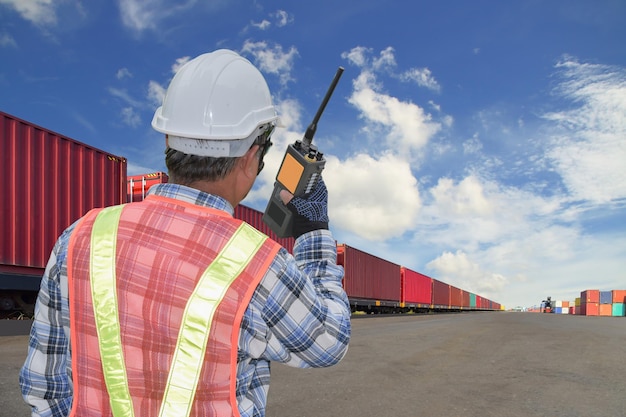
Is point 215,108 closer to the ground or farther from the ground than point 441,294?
farther from the ground

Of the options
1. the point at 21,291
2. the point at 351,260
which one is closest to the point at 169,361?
the point at 21,291

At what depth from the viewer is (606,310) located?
57000mm

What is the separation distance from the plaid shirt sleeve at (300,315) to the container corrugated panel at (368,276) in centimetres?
2200

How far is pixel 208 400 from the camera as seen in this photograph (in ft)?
3.38

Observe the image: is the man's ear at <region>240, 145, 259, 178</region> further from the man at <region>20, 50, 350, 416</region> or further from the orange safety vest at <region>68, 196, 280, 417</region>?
the orange safety vest at <region>68, 196, 280, 417</region>

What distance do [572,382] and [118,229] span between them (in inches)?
275

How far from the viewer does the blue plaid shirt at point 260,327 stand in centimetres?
108

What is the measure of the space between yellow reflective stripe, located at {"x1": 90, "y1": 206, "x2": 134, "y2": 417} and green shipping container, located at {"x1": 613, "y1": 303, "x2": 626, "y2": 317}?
216 ft

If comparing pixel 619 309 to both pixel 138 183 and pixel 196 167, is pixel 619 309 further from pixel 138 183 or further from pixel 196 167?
pixel 196 167

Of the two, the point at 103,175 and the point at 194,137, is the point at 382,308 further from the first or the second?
the point at 194,137

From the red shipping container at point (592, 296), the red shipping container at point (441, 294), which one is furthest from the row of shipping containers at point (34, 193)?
the red shipping container at point (592, 296)

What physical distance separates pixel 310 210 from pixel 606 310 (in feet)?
219

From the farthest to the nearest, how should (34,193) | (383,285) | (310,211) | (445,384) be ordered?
(383,285) → (34,193) → (445,384) → (310,211)

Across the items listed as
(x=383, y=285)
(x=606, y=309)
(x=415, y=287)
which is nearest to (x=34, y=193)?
(x=383, y=285)
